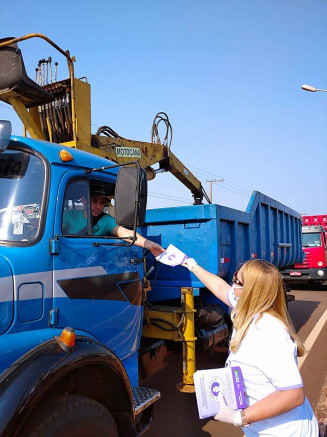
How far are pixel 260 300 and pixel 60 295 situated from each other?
1180mm

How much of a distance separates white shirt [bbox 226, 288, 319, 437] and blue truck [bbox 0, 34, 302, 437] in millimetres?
927

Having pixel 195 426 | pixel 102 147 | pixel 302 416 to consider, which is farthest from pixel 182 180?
pixel 302 416

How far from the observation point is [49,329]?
2154mm

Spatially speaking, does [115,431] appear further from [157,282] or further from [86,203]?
[157,282]

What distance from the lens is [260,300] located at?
1767mm

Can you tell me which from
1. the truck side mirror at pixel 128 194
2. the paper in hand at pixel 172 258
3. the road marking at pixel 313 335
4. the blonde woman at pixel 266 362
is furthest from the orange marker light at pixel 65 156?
the road marking at pixel 313 335

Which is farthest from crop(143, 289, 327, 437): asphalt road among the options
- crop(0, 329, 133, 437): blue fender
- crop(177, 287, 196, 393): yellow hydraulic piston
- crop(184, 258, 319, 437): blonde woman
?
crop(184, 258, 319, 437): blonde woman

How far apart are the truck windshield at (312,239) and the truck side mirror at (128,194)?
45.0 ft

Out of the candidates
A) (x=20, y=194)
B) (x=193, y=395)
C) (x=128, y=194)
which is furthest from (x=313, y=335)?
(x=20, y=194)

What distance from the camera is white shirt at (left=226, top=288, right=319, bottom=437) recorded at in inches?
62.1

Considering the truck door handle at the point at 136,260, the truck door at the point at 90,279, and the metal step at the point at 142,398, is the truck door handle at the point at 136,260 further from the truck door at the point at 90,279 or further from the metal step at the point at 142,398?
the metal step at the point at 142,398

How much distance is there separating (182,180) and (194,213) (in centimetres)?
192

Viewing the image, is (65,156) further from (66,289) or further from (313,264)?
(313,264)

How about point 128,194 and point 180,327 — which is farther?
point 180,327
